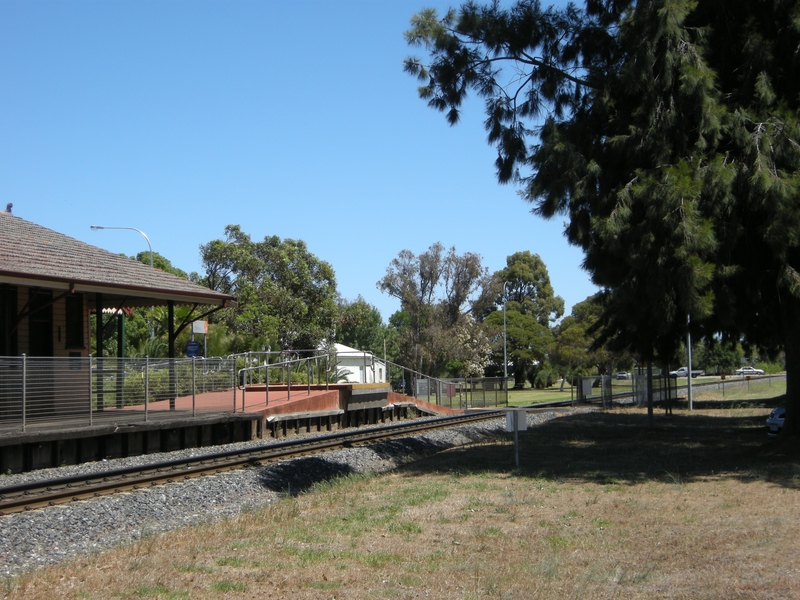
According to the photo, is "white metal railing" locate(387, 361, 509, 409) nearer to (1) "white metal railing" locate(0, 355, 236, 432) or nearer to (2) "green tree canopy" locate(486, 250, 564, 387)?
(1) "white metal railing" locate(0, 355, 236, 432)

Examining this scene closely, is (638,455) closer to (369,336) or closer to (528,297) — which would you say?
(369,336)

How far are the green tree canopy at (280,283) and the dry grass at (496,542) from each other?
115 feet

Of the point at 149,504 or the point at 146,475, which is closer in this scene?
the point at 149,504

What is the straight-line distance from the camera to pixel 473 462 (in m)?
17.0

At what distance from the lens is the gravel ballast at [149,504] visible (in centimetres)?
962

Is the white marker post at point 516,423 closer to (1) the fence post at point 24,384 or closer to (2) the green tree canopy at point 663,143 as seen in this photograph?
(2) the green tree canopy at point 663,143

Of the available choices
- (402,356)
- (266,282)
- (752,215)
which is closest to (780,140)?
(752,215)

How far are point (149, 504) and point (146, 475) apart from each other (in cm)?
227

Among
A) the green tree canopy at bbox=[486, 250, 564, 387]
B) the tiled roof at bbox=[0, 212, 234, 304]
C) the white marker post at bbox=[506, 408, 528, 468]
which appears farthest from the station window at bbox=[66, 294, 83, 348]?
the green tree canopy at bbox=[486, 250, 564, 387]

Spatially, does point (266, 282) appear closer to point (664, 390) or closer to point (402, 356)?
point (402, 356)

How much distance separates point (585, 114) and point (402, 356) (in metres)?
45.7

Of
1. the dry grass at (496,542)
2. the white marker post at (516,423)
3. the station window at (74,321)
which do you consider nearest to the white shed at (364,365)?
the station window at (74,321)

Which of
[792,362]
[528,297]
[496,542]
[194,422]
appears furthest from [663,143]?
[528,297]

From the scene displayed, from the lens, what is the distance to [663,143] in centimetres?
1485
